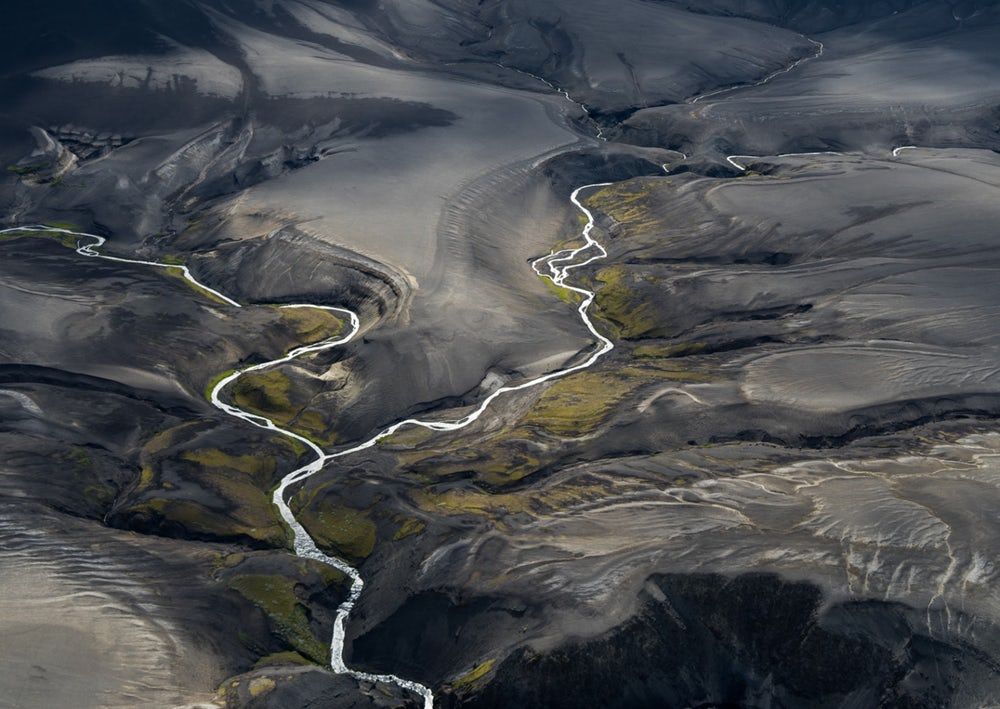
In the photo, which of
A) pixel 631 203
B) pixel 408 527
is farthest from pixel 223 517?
pixel 631 203

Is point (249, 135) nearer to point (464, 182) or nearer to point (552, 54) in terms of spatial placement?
point (464, 182)

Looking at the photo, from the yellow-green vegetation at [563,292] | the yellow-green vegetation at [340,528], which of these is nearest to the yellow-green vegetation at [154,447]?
the yellow-green vegetation at [340,528]

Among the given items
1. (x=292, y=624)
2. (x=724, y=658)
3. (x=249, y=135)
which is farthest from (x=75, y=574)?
(x=249, y=135)

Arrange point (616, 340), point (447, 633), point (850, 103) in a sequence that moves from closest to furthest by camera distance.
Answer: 1. point (447, 633)
2. point (616, 340)
3. point (850, 103)

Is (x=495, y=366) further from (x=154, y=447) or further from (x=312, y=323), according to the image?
(x=154, y=447)

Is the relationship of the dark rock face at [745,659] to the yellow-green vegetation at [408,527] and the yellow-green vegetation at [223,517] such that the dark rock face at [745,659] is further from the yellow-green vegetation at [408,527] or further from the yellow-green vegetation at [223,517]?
the yellow-green vegetation at [223,517]

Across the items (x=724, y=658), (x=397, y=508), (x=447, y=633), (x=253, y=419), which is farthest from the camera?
(x=253, y=419)
